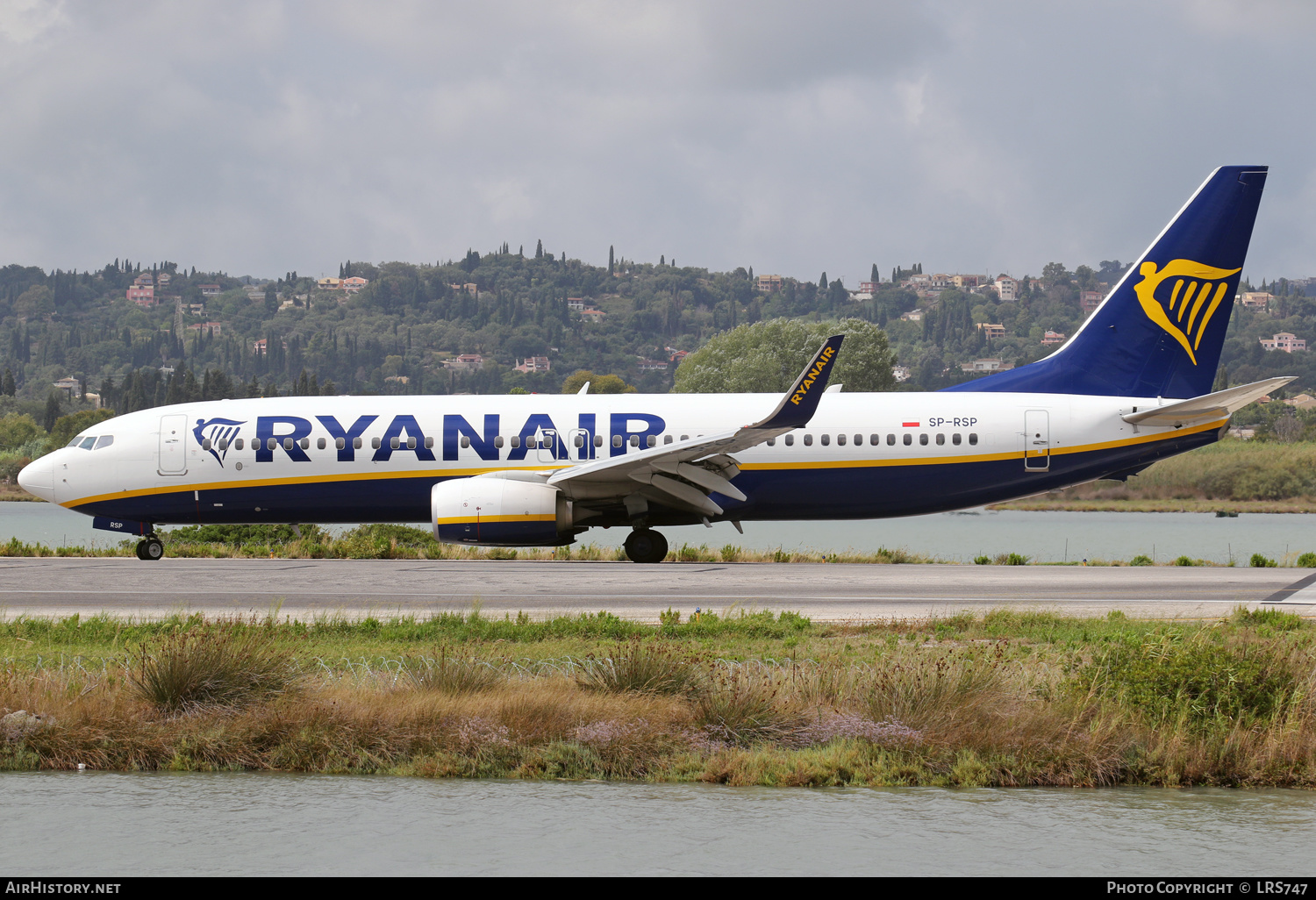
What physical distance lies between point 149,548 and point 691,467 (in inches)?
469

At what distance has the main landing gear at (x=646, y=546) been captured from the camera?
27203 mm

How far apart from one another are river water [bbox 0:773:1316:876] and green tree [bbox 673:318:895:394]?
74307 millimetres

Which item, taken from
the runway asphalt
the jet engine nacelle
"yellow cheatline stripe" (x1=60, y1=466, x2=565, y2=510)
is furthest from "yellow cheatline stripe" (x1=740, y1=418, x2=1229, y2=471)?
"yellow cheatline stripe" (x1=60, y1=466, x2=565, y2=510)

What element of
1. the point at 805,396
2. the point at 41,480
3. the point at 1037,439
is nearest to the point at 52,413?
the point at 41,480

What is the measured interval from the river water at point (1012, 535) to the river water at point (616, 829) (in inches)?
963

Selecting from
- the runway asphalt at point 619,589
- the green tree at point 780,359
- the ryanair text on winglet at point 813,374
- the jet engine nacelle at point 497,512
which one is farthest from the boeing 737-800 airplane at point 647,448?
the green tree at point 780,359

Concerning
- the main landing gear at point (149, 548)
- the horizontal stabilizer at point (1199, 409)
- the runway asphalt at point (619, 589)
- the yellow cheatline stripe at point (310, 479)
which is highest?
the horizontal stabilizer at point (1199, 409)

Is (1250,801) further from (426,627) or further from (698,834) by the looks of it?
(426,627)

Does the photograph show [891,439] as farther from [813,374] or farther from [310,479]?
[310,479]

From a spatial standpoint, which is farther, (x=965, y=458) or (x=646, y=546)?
(x=965, y=458)

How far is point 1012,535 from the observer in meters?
55.0

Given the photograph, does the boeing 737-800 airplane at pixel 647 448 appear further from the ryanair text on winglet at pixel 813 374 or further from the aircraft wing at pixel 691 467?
the ryanair text on winglet at pixel 813 374

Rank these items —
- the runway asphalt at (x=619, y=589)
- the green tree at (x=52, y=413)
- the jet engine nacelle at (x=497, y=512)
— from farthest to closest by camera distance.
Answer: the green tree at (x=52, y=413)
the jet engine nacelle at (x=497, y=512)
the runway asphalt at (x=619, y=589)

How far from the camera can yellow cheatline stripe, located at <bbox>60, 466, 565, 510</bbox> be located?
89.5 feet
